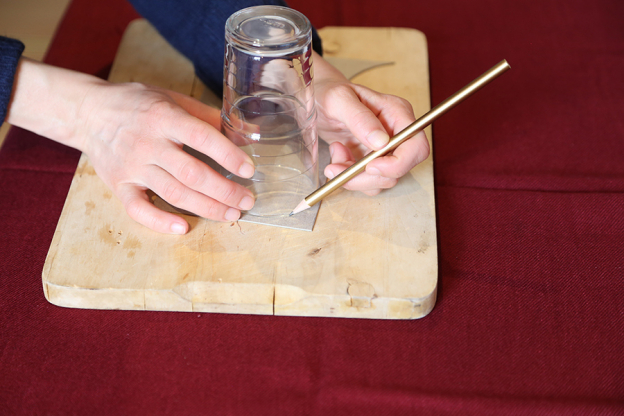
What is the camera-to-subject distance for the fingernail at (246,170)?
0.47 meters

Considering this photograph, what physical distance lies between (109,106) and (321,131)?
0.68 ft

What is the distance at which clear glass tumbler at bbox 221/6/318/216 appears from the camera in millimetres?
467

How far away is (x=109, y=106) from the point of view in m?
0.52

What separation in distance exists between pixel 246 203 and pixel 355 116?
12cm

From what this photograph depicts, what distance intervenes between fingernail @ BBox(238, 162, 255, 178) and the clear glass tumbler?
39mm

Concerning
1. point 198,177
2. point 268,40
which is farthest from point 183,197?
point 268,40

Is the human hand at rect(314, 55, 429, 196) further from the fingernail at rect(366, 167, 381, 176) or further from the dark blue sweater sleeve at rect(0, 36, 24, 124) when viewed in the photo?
the dark blue sweater sleeve at rect(0, 36, 24, 124)

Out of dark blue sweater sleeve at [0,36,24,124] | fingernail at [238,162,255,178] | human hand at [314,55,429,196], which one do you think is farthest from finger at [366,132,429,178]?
dark blue sweater sleeve at [0,36,24,124]

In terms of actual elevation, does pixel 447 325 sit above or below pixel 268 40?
below

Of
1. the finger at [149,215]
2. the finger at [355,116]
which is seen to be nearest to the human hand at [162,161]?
the finger at [149,215]

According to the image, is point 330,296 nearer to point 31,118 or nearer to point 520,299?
point 520,299

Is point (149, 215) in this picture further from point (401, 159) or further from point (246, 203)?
point (401, 159)

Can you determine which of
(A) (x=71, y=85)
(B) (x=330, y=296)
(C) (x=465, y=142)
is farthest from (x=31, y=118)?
(C) (x=465, y=142)

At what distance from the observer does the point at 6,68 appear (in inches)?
A: 20.1
